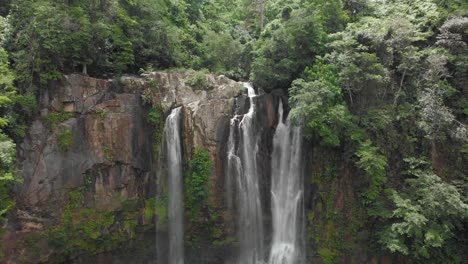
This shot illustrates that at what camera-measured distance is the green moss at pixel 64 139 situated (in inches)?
527

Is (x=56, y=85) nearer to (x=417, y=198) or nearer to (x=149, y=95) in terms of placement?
(x=149, y=95)

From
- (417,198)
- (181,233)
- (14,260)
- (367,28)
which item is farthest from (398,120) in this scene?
(14,260)

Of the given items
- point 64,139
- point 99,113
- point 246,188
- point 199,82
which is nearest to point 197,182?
point 246,188

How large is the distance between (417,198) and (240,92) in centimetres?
896

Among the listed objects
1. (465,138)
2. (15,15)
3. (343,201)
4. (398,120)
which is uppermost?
(15,15)

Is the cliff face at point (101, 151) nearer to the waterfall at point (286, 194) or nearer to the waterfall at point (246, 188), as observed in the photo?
the waterfall at point (246, 188)

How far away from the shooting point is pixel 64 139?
13430mm

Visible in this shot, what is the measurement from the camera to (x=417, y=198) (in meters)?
13.3

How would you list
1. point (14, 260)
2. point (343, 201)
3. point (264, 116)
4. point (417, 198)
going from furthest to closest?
point (264, 116)
point (343, 201)
point (417, 198)
point (14, 260)

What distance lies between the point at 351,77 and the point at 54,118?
13013 millimetres

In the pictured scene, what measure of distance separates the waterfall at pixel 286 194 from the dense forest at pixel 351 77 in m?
1.16

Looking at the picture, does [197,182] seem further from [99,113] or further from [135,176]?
[99,113]

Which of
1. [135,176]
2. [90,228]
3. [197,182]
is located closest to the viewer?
[90,228]

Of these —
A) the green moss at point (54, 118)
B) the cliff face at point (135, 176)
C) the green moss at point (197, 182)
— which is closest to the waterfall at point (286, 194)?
the cliff face at point (135, 176)
